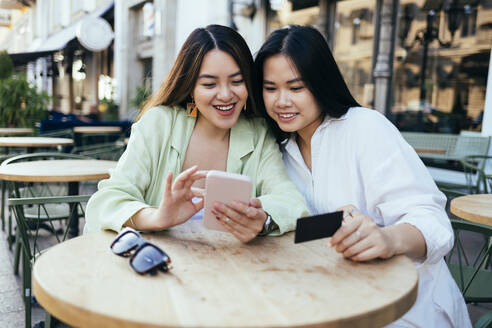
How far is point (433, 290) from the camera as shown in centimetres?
158

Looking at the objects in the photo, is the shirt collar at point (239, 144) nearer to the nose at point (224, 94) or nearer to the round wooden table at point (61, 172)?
the nose at point (224, 94)

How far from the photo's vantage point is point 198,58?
5.92 feet

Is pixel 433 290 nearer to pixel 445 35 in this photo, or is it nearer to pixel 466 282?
pixel 466 282

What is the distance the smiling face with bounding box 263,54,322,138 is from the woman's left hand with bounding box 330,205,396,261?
2.03 ft

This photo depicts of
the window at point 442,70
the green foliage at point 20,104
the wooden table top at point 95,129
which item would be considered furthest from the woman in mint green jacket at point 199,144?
the green foliage at point 20,104

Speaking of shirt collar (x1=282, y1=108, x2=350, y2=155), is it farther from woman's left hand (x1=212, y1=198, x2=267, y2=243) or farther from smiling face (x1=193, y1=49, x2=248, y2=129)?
woman's left hand (x1=212, y1=198, x2=267, y2=243)

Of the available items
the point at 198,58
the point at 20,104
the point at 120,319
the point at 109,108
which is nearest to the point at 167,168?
the point at 198,58

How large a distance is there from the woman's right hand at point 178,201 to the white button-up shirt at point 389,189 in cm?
60

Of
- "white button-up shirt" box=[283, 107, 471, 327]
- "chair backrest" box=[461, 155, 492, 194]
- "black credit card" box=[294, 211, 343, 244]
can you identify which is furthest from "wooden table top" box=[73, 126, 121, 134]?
"black credit card" box=[294, 211, 343, 244]

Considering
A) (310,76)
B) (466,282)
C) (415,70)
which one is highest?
(415,70)

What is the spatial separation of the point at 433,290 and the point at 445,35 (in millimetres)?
5704

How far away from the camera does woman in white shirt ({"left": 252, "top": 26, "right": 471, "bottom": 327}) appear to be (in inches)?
58.6

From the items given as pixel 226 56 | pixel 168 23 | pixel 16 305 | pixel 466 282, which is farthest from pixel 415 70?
pixel 168 23

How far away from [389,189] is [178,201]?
2.45ft
